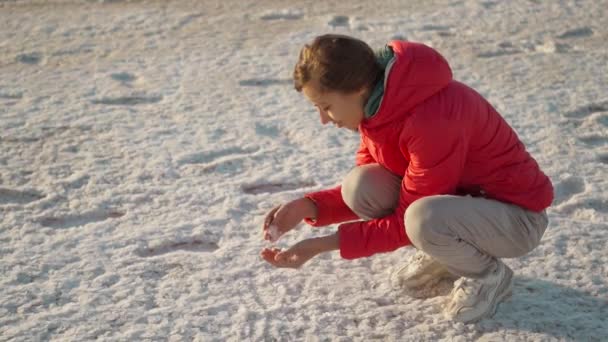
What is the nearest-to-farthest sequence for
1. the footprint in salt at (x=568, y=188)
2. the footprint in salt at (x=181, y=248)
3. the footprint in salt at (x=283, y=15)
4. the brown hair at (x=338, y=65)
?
the brown hair at (x=338, y=65), the footprint in salt at (x=181, y=248), the footprint in salt at (x=568, y=188), the footprint in salt at (x=283, y=15)

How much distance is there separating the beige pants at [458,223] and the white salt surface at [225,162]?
0.62 feet

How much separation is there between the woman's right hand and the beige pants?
13 centimetres

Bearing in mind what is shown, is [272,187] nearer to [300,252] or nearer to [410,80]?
[300,252]

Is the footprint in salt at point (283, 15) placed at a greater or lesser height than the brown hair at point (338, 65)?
lesser

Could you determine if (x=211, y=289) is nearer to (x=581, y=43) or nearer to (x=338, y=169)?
(x=338, y=169)

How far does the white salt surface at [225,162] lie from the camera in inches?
90.0

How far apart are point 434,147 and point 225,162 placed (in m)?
1.27

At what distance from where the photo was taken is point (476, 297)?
2.21m

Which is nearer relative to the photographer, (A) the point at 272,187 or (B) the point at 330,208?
(B) the point at 330,208

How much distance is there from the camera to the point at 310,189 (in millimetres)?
2988

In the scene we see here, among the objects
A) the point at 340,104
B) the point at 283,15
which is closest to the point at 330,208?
the point at 340,104

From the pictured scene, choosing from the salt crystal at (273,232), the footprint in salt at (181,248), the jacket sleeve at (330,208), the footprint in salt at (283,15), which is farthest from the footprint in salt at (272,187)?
the footprint in salt at (283,15)

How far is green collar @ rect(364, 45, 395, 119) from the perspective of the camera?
6.80 feet

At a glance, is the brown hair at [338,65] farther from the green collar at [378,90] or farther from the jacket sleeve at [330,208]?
the jacket sleeve at [330,208]
